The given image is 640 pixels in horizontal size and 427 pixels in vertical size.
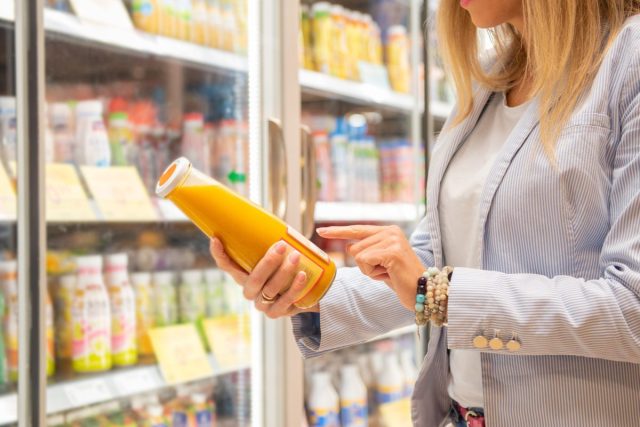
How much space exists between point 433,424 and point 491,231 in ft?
1.07

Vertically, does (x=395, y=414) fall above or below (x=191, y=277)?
below

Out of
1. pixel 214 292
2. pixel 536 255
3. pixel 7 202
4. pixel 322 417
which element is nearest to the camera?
pixel 536 255

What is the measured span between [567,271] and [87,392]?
1.00 meters

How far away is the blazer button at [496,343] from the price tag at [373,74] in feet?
5.19

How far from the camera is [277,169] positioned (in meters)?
1.74

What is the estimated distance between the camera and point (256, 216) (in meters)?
0.97

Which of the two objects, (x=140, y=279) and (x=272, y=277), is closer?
(x=272, y=277)

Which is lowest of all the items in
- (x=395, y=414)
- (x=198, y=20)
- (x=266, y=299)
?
(x=395, y=414)

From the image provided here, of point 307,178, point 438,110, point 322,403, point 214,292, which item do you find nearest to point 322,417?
point 322,403

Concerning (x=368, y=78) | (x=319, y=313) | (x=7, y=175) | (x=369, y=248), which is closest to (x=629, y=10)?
(x=369, y=248)

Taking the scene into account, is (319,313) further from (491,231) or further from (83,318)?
(83,318)

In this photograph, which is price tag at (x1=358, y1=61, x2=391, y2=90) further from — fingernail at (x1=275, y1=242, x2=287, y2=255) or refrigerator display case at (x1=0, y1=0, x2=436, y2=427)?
fingernail at (x1=275, y1=242, x2=287, y2=255)

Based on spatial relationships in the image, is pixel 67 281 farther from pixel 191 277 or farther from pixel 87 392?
pixel 191 277

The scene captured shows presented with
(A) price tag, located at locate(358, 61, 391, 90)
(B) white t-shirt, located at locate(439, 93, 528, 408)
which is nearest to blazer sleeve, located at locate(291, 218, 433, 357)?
(B) white t-shirt, located at locate(439, 93, 528, 408)
